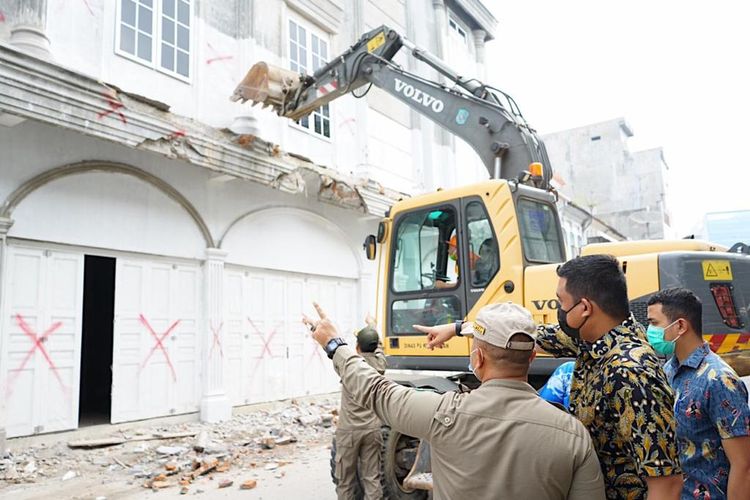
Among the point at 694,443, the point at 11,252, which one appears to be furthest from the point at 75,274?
the point at 694,443

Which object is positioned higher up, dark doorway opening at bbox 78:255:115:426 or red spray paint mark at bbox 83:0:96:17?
red spray paint mark at bbox 83:0:96:17

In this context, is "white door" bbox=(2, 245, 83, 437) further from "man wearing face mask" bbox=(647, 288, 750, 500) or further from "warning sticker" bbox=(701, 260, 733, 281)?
"warning sticker" bbox=(701, 260, 733, 281)

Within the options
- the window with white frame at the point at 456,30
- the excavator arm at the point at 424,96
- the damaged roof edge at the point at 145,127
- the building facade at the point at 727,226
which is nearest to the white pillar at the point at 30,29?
the damaged roof edge at the point at 145,127

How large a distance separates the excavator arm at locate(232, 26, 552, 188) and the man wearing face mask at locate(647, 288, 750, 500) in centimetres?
265

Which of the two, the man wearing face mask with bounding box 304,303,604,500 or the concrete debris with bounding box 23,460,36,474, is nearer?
the man wearing face mask with bounding box 304,303,604,500

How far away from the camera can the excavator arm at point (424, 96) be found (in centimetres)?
570

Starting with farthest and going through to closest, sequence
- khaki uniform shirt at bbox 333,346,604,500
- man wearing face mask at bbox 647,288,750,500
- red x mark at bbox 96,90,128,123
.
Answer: red x mark at bbox 96,90,128,123, man wearing face mask at bbox 647,288,750,500, khaki uniform shirt at bbox 333,346,604,500

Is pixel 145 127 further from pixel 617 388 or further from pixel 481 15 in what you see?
pixel 481 15

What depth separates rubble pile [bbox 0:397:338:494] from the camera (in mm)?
6129

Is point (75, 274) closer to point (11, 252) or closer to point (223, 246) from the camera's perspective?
point (11, 252)

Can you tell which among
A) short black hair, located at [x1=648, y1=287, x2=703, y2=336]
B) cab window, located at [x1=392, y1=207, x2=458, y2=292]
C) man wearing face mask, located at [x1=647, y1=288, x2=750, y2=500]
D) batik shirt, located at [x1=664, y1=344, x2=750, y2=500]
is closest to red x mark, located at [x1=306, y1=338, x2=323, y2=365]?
cab window, located at [x1=392, y1=207, x2=458, y2=292]

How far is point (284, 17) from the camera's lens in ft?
36.6

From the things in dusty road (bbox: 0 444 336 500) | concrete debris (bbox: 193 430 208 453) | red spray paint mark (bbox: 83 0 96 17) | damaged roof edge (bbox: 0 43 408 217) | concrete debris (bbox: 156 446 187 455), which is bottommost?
dusty road (bbox: 0 444 336 500)

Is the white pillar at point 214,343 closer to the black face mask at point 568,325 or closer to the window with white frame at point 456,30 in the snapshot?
the black face mask at point 568,325
